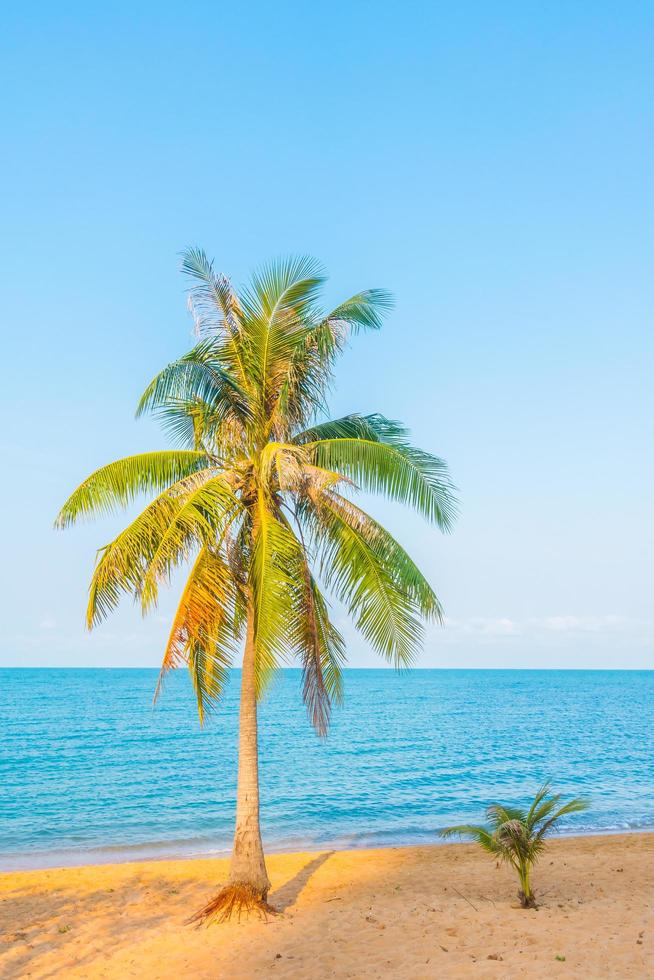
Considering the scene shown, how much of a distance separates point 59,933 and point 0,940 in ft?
2.38

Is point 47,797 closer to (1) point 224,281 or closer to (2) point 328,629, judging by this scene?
(2) point 328,629

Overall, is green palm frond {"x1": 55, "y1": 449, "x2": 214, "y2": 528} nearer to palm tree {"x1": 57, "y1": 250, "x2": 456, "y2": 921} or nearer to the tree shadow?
palm tree {"x1": 57, "y1": 250, "x2": 456, "y2": 921}

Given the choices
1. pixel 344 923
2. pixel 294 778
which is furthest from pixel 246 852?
pixel 294 778

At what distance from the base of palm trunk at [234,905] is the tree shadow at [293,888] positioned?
702mm

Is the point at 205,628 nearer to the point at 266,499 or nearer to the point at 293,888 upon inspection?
the point at 266,499

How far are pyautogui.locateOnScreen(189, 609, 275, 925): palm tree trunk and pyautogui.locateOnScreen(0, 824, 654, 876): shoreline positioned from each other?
239 inches

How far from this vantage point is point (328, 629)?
1073 cm

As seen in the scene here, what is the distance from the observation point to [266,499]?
10148 millimetres

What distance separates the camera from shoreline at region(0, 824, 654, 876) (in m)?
16.3

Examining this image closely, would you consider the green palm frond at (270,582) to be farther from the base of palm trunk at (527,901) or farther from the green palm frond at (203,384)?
the base of palm trunk at (527,901)

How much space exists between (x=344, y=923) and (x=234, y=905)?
1.50m

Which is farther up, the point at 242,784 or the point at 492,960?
the point at 242,784

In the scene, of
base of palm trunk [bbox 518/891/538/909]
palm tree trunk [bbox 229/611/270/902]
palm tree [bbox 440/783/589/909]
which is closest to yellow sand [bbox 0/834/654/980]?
base of palm trunk [bbox 518/891/538/909]

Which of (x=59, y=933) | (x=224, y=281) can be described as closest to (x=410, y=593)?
(x=224, y=281)
